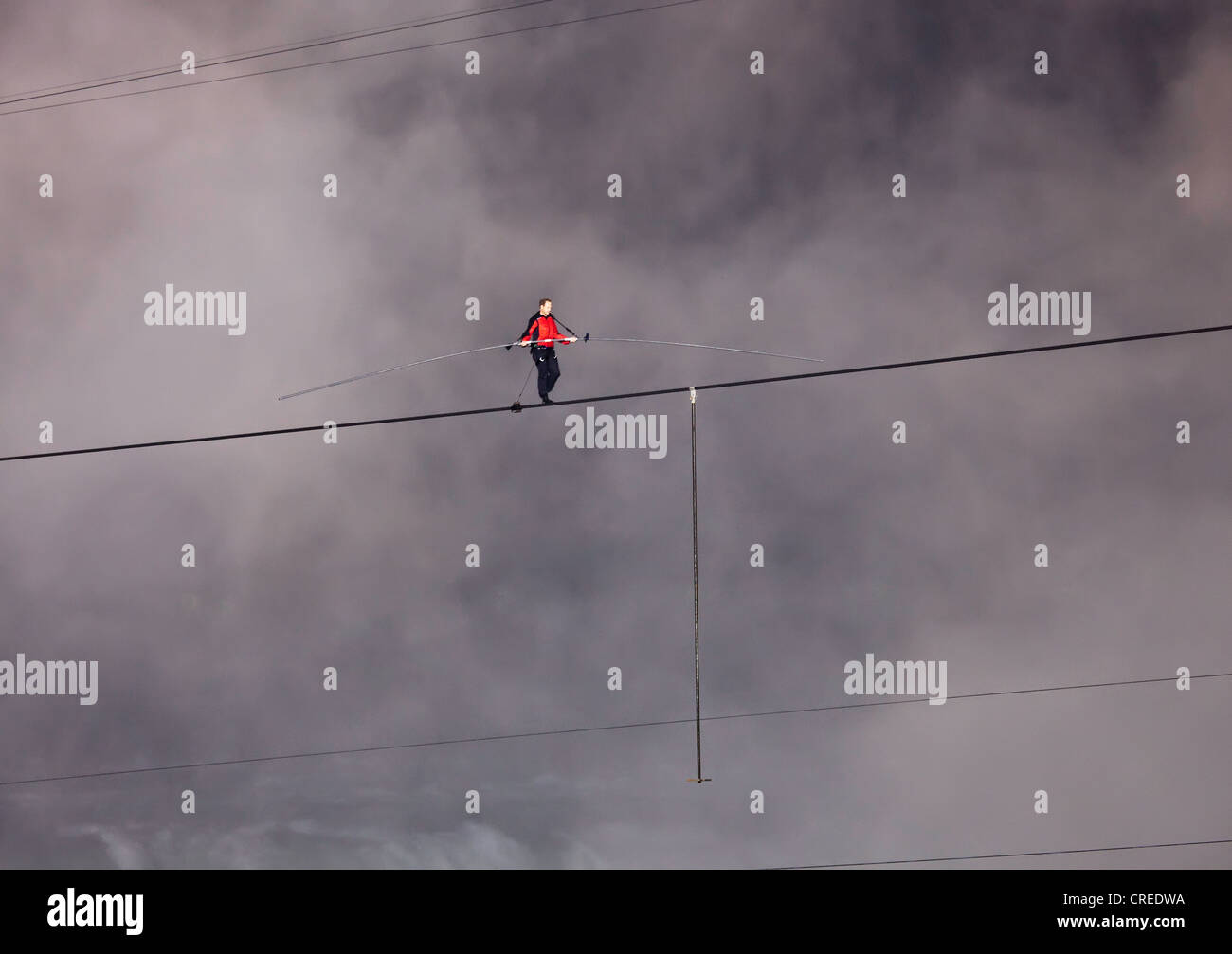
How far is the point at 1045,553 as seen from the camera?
46.1 metres

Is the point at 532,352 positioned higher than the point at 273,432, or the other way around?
the point at 532,352

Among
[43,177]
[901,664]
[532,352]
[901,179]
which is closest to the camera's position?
[532,352]

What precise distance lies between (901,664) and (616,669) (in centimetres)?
858

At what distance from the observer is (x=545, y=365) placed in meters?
20.9

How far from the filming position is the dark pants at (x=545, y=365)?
2080 cm

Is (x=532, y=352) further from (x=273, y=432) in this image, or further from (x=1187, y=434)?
(x=1187, y=434)

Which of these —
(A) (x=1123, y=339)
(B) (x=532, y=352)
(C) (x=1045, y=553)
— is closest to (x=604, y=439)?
(B) (x=532, y=352)

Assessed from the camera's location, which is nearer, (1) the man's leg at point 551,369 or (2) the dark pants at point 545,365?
(2) the dark pants at point 545,365

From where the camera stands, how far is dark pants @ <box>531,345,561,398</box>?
68.2 ft

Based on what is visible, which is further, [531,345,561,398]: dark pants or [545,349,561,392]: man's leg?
[545,349,561,392]: man's leg
